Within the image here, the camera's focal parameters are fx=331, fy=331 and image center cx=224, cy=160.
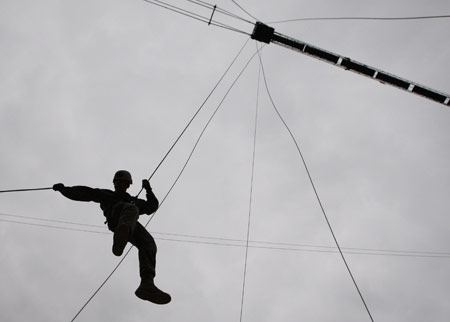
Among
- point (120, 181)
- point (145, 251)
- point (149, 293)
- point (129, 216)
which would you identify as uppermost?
point (120, 181)

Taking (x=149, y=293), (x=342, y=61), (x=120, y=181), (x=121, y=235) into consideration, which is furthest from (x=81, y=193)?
(x=342, y=61)

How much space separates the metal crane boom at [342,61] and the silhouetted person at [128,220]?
4.29 meters

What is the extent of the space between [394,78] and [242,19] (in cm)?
363

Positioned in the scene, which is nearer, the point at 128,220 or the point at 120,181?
the point at 128,220

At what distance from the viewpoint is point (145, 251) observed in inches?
152

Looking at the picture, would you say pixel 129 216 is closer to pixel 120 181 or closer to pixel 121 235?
pixel 121 235

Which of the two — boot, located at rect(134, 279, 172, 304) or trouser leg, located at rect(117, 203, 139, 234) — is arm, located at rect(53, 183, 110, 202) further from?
boot, located at rect(134, 279, 172, 304)

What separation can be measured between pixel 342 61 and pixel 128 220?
5775 millimetres

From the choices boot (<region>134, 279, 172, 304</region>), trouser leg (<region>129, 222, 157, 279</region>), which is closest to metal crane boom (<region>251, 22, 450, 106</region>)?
trouser leg (<region>129, 222, 157, 279</region>)

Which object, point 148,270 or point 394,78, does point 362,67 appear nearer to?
point 394,78

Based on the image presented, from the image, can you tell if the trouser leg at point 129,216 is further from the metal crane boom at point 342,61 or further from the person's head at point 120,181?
the metal crane boom at point 342,61

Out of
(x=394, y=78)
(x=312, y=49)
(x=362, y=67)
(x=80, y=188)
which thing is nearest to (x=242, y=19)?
(x=312, y=49)

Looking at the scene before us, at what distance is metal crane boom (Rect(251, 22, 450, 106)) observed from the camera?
6.87 metres

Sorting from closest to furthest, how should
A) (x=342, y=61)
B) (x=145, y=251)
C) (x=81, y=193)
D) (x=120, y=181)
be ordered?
(x=145, y=251) < (x=81, y=193) < (x=120, y=181) < (x=342, y=61)
